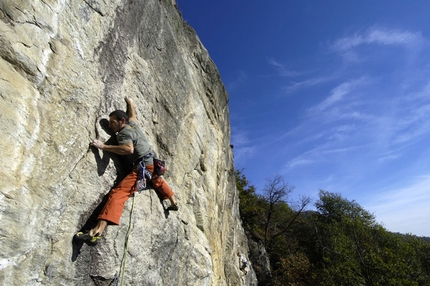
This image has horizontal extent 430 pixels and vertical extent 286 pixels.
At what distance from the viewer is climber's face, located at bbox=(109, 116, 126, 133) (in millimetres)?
4613

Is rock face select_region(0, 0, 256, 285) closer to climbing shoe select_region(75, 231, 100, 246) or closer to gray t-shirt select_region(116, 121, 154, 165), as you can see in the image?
climbing shoe select_region(75, 231, 100, 246)

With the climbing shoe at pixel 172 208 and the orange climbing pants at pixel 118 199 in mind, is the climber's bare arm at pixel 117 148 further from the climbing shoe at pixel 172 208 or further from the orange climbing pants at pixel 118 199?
the climbing shoe at pixel 172 208

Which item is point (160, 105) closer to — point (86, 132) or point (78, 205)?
point (86, 132)

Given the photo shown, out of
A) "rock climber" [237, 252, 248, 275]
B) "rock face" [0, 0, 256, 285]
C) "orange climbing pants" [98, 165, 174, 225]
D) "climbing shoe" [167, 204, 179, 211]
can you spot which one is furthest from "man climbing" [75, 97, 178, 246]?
"rock climber" [237, 252, 248, 275]

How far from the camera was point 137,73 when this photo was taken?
18.4 feet

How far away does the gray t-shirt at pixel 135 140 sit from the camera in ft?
15.0

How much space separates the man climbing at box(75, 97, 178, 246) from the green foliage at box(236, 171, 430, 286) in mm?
17781

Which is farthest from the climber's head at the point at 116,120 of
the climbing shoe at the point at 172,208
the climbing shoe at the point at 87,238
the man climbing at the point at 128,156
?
the climbing shoe at the point at 172,208

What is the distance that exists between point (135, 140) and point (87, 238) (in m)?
1.78

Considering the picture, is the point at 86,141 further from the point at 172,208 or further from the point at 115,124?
the point at 172,208

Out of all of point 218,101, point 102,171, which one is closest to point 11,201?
point 102,171

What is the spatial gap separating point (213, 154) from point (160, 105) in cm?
352

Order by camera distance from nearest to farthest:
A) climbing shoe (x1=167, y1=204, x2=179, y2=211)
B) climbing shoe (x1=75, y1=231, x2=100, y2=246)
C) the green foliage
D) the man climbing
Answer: climbing shoe (x1=75, y1=231, x2=100, y2=246) → the man climbing → climbing shoe (x1=167, y1=204, x2=179, y2=211) → the green foliage

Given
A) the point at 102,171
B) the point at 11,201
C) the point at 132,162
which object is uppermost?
the point at 132,162
